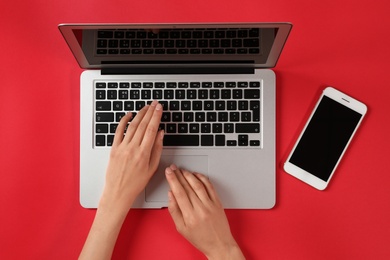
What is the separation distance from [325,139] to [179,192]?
322mm

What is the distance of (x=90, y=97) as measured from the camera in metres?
0.86

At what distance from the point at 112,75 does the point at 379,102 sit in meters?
0.56

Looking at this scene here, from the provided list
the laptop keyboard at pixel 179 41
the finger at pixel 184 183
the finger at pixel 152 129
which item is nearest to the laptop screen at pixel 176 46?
the laptop keyboard at pixel 179 41

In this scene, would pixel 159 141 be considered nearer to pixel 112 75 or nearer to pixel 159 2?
pixel 112 75

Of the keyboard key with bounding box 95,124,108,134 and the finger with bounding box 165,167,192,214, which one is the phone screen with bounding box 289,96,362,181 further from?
the keyboard key with bounding box 95,124,108,134

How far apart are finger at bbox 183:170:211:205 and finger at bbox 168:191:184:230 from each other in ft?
0.12

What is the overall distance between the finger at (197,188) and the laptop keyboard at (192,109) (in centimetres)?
6

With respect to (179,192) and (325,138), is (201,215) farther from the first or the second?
(325,138)

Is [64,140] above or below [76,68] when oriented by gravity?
below

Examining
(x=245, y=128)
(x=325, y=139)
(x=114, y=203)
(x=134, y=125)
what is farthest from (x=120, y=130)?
(x=325, y=139)

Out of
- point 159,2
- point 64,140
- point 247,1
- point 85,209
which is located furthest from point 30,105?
point 247,1

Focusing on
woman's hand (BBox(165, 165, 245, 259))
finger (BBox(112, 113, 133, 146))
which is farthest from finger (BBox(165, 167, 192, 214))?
finger (BBox(112, 113, 133, 146))

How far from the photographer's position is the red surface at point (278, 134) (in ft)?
Result: 2.84

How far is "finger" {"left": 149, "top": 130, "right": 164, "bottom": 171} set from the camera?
832mm
